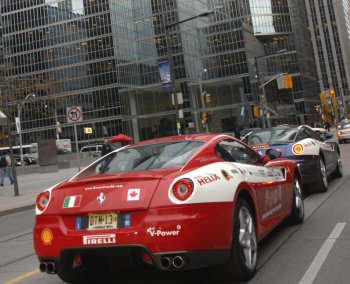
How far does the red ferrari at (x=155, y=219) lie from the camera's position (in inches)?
158

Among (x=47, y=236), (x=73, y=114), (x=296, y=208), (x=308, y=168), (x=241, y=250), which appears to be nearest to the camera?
(x=47, y=236)

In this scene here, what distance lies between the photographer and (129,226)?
4.10 metres

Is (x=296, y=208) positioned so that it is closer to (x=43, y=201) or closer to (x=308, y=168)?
(x=308, y=168)

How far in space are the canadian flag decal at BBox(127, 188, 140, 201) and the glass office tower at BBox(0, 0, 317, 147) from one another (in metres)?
77.6

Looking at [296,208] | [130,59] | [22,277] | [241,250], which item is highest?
[130,59]

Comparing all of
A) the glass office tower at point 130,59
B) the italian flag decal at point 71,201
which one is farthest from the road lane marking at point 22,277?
the glass office tower at point 130,59

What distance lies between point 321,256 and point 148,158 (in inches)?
85.9

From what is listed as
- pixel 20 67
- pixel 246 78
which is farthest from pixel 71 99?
pixel 246 78

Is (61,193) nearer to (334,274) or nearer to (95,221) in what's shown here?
(95,221)

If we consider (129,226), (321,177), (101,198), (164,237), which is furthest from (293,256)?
(321,177)

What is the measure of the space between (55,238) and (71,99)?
272ft

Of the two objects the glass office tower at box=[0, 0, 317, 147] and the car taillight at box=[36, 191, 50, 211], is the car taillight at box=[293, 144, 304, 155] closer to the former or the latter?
the car taillight at box=[36, 191, 50, 211]

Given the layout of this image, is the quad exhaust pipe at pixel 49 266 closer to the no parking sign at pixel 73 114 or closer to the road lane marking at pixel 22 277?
the road lane marking at pixel 22 277

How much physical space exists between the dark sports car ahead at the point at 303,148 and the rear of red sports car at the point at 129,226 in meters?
5.63
